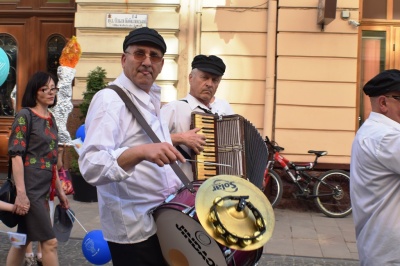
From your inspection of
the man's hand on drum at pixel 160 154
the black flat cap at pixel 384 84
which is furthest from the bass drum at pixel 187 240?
the black flat cap at pixel 384 84

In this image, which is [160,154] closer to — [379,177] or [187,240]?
[187,240]

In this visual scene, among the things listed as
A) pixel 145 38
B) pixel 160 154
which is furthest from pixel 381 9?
pixel 160 154

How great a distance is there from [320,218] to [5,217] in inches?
208

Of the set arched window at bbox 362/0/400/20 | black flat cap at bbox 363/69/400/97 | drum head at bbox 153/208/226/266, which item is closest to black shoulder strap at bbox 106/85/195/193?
drum head at bbox 153/208/226/266

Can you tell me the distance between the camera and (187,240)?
7.80 ft

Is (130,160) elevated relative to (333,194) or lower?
elevated

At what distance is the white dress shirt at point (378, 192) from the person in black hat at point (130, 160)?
949 mm

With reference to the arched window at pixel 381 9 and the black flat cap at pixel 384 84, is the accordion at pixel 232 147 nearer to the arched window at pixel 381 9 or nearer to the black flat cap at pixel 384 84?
the black flat cap at pixel 384 84

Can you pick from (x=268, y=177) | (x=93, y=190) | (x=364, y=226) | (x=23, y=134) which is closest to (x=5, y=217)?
(x=23, y=134)

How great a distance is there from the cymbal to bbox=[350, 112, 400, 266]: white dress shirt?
75cm

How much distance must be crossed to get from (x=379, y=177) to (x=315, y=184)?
6.21 metres

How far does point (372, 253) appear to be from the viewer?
280 centimetres

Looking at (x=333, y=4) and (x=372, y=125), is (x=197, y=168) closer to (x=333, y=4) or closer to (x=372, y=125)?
(x=372, y=125)

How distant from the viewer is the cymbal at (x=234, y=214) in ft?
7.04
